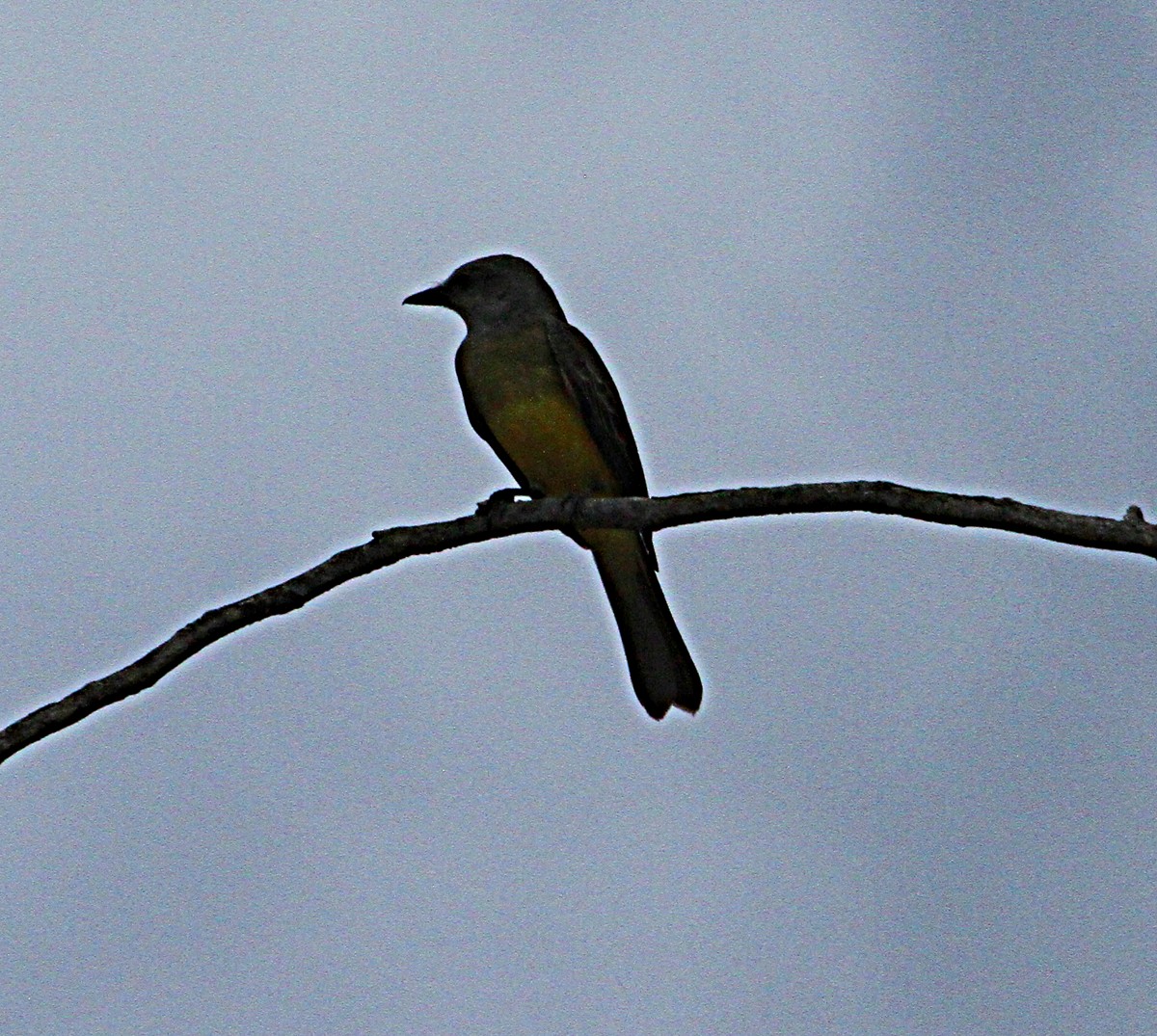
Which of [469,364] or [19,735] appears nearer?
[19,735]

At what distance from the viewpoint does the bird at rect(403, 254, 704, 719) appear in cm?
818

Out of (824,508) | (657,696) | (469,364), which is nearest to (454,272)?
(469,364)

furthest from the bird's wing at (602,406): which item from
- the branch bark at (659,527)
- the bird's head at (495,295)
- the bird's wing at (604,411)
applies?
the branch bark at (659,527)

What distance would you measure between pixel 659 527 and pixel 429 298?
4.00m

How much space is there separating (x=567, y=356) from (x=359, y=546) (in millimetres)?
3167

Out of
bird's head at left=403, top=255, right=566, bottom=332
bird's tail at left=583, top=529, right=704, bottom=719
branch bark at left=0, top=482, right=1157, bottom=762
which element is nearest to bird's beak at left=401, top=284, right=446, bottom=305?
bird's head at left=403, top=255, right=566, bottom=332

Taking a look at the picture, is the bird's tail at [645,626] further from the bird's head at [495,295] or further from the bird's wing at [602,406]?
the bird's head at [495,295]

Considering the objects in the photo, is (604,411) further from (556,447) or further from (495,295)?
(495,295)

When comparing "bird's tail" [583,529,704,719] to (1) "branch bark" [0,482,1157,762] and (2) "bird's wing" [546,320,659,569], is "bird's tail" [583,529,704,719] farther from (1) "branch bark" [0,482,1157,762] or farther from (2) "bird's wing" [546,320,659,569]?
(1) "branch bark" [0,482,1157,762]

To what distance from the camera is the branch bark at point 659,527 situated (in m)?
4.89

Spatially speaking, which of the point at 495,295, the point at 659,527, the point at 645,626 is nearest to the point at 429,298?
the point at 495,295

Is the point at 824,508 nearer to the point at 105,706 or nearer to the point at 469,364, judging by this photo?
the point at 105,706

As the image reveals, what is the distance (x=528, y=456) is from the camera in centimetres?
825

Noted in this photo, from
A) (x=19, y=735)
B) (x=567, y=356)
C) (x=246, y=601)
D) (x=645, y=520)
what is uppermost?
(x=567, y=356)
